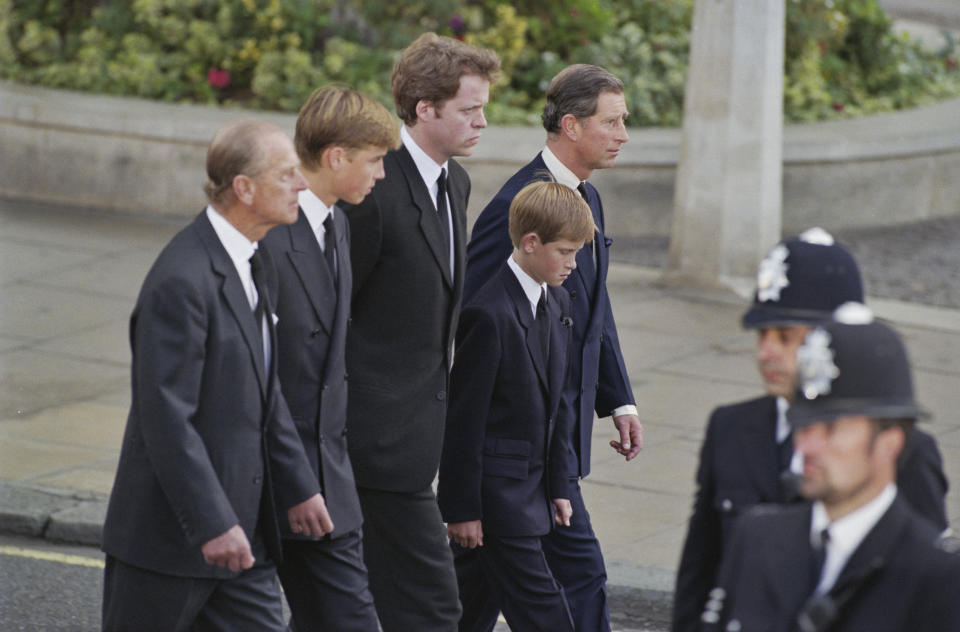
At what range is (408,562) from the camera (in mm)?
4812

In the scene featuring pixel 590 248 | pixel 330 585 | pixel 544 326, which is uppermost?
pixel 590 248

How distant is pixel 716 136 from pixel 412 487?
23.7 feet

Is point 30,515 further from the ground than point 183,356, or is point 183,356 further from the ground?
point 183,356

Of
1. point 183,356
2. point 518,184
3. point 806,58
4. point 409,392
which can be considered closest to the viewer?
point 183,356

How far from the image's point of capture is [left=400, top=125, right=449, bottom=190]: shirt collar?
488 centimetres

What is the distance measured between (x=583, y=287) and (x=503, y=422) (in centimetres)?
63

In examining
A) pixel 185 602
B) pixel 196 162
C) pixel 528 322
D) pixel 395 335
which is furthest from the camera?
pixel 196 162

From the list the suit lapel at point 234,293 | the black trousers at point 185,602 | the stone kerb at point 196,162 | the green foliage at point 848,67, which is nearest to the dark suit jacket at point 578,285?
the suit lapel at point 234,293

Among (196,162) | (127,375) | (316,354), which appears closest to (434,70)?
(316,354)

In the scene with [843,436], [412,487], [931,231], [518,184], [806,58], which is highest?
[843,436]

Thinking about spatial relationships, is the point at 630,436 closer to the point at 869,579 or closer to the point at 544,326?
the point at 544,326


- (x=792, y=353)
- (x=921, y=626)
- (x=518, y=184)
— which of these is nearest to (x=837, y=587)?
(x=921, y=626)

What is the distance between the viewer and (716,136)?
11547 millimetres

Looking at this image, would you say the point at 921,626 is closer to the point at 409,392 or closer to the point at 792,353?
the point at 792,353
